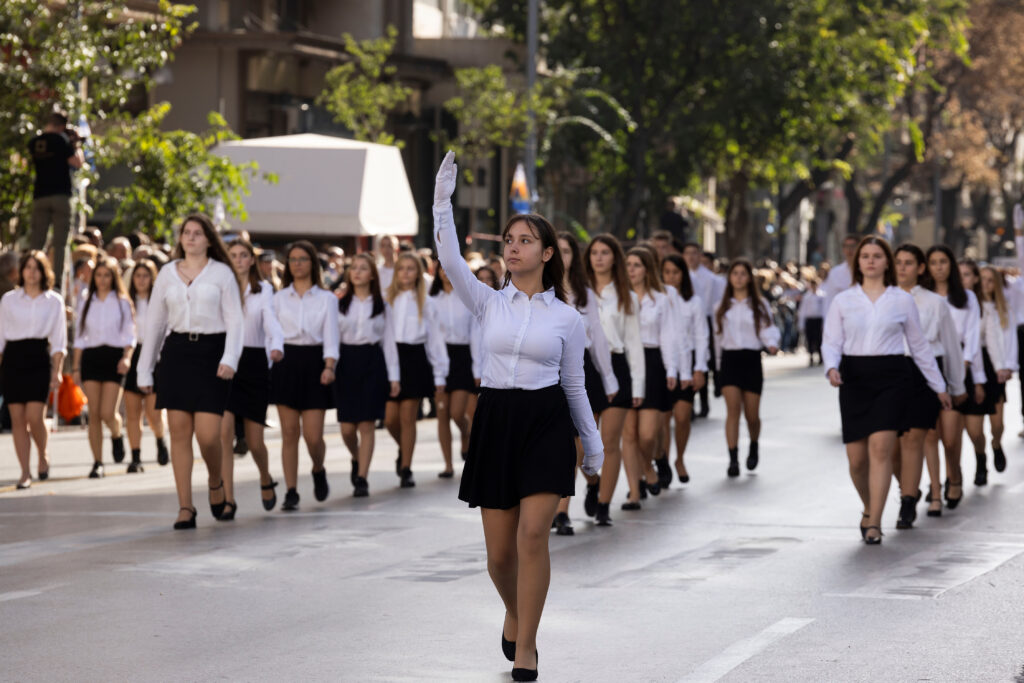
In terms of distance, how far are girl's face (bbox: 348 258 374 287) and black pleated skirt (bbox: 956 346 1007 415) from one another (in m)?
4.50

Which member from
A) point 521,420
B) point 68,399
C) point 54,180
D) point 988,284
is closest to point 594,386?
point 521,420

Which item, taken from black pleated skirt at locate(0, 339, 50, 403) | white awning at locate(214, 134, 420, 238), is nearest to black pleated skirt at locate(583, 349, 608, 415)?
black pleated skirt at locate(0, 339, 50, 403)

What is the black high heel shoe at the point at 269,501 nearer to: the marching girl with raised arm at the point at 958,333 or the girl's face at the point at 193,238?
the girl's face at the point at 193,238

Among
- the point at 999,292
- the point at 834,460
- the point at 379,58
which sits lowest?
the point at 834,460

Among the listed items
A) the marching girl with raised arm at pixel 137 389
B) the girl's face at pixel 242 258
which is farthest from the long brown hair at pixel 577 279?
the marching girl with raised arm at pixel 137 389

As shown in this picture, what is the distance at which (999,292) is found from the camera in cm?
1622

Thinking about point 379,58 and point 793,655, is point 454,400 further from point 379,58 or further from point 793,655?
point 379,58

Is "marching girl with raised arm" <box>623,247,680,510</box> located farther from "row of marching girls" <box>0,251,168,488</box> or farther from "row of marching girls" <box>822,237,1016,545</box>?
"row of marching girls" <box>0,251,168,488</box>

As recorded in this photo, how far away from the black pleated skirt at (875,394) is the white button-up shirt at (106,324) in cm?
648

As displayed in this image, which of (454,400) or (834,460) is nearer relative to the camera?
(454,400)

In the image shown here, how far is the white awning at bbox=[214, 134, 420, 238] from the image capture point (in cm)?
2389

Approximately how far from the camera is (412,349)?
15.2 metres

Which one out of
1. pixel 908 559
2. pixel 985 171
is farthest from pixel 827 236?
pixel 908 559

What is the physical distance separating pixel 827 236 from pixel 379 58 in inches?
2128
